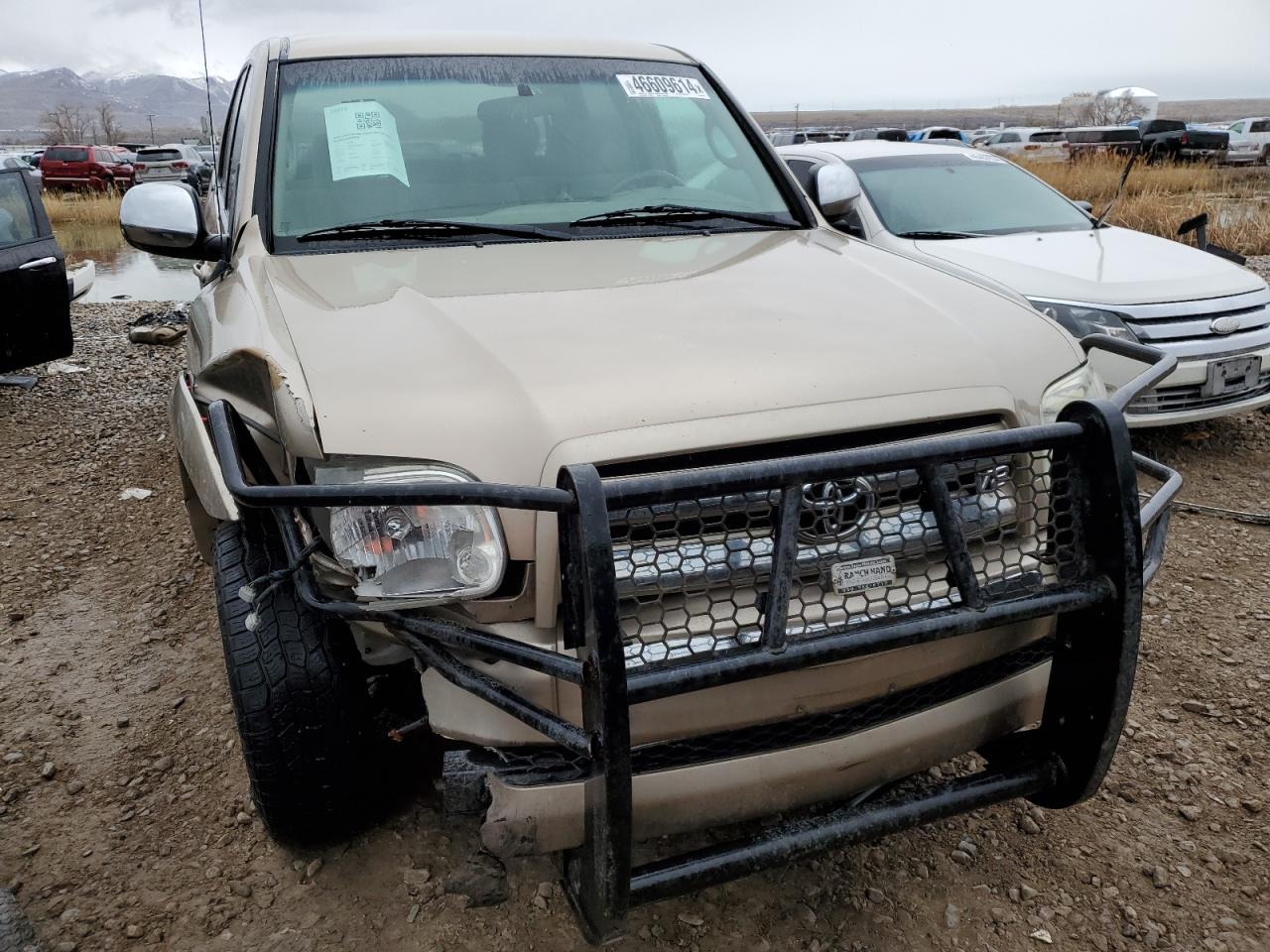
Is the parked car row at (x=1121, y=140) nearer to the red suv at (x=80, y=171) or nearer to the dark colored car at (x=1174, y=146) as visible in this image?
the dark colored car at (x=1174, y=146)

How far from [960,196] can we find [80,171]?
27010 millimetres

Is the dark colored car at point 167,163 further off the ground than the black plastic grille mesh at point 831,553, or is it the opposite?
the black plastic grille mesh at point 831,553

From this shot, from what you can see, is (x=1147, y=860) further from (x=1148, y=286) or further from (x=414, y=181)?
(x=1148, y=286)

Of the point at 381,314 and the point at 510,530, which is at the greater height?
the point at 381,314

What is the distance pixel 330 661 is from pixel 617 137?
6.11 feet

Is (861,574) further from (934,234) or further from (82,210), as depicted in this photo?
(82,210)

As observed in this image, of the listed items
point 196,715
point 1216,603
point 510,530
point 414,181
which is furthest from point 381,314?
point 1216,603

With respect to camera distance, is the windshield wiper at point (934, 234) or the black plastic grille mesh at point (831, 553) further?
the windshield wiper at point (934, 234)

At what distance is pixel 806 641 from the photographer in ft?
5.32

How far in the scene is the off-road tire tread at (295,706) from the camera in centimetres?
198

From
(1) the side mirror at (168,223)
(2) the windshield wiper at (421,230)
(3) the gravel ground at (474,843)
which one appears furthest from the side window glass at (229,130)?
(3) the gravel ground at (474,843)

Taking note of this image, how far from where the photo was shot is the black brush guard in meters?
1.50

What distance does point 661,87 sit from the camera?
322 centimetres

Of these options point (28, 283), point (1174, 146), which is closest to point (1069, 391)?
point (28, 283)
